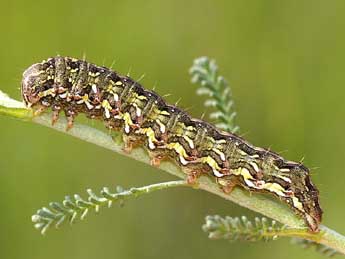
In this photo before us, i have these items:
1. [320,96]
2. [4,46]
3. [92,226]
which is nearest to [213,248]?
[92,226]

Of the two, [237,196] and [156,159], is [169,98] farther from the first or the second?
[237,196]

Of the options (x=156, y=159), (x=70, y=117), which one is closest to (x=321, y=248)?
(x=156, y=159)

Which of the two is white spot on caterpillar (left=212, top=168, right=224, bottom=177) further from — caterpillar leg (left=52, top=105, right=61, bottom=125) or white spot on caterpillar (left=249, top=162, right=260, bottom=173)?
caterpillar leg (left=52, top=105, right=61, bottom=125)

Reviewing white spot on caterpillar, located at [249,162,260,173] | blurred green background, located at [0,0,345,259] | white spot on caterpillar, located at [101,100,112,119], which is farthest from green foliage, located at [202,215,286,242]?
blurred green background, located at [0,0,345,259]

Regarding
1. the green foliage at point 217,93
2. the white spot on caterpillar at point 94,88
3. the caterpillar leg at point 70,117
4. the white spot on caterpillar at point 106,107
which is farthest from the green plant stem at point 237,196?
the white spot on caterpillar at point 94,88

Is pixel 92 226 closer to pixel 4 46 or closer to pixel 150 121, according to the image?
pixel 4 46
